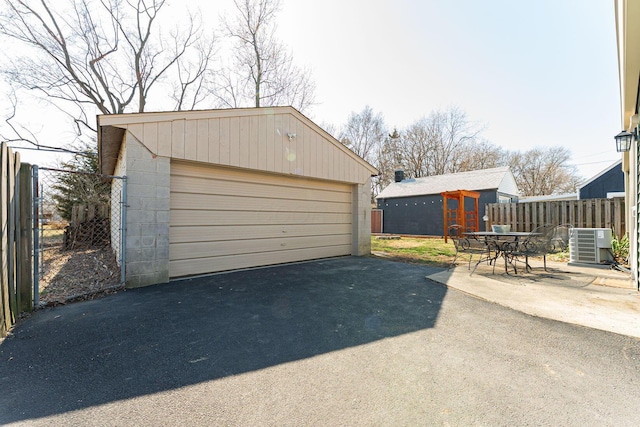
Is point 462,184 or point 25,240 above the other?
point 462,184

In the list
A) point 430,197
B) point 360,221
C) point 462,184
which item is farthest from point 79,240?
point 462,184

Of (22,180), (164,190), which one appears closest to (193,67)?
(164,190)

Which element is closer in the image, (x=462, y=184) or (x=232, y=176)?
(x=232, y=176)

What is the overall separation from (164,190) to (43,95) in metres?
11.9

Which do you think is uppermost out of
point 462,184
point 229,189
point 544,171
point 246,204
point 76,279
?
point 544,171

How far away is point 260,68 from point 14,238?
12.9m

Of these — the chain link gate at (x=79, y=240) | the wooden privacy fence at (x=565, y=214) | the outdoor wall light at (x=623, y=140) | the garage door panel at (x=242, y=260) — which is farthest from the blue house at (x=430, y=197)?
the chain link gate at (x=79, y=240)

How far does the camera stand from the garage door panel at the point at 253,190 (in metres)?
4.93

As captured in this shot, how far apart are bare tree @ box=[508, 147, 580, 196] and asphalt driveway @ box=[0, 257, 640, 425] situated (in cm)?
2777

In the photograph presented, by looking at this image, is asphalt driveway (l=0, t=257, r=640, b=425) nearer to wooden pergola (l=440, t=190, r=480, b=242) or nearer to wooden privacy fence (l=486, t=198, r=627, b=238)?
wooden privacy fence (l=486, t=198, r=627, b=238)

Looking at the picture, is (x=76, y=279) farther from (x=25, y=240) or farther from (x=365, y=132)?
(x=365, y=132)

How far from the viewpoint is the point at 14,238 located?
9.61ft

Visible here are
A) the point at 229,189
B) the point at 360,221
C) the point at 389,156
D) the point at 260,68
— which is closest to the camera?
the point at 229,189

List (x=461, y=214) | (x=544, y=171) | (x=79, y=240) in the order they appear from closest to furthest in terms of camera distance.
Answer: (x=79, y=240)
(x=461, y=214)
(x=544, y=171)
